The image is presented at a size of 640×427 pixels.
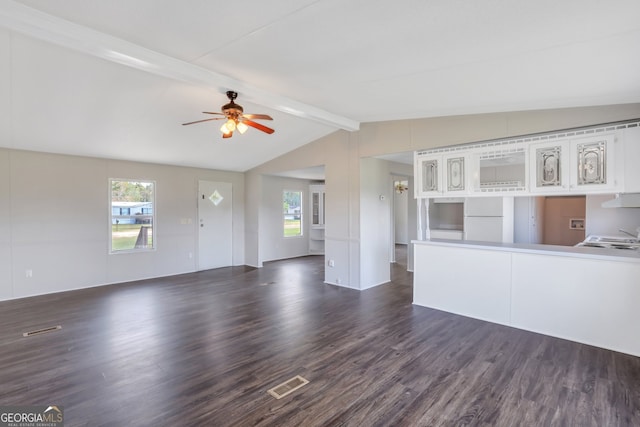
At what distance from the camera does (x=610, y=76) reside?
272cm

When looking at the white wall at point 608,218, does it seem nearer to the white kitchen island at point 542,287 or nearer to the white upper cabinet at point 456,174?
the white kitchen island at point 542,287

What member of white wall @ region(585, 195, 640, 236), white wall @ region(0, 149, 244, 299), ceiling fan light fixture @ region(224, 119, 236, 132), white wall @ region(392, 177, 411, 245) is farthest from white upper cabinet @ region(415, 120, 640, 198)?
white wall @ region(392, 177, 411, 245)

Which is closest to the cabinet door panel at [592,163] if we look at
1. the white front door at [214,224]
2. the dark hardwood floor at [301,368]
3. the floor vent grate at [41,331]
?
the dark hardwood floor at [301,368]

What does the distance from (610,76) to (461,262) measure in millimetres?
2539

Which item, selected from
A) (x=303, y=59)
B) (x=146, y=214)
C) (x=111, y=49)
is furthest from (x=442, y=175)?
(x=146, y=214)

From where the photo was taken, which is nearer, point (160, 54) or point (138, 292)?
point (160, 54)

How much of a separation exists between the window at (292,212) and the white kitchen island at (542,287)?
496cm

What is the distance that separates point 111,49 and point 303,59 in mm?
1629

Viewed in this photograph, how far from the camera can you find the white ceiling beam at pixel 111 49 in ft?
7.52

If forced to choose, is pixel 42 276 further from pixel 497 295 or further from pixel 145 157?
pixel 497 295

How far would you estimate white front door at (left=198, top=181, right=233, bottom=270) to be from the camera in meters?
7.46

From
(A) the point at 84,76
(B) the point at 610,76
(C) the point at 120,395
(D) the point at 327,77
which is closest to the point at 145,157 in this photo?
(A) the point at 84,76

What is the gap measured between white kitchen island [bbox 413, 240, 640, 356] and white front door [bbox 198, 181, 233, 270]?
16.2 feet

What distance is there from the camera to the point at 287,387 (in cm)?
259
